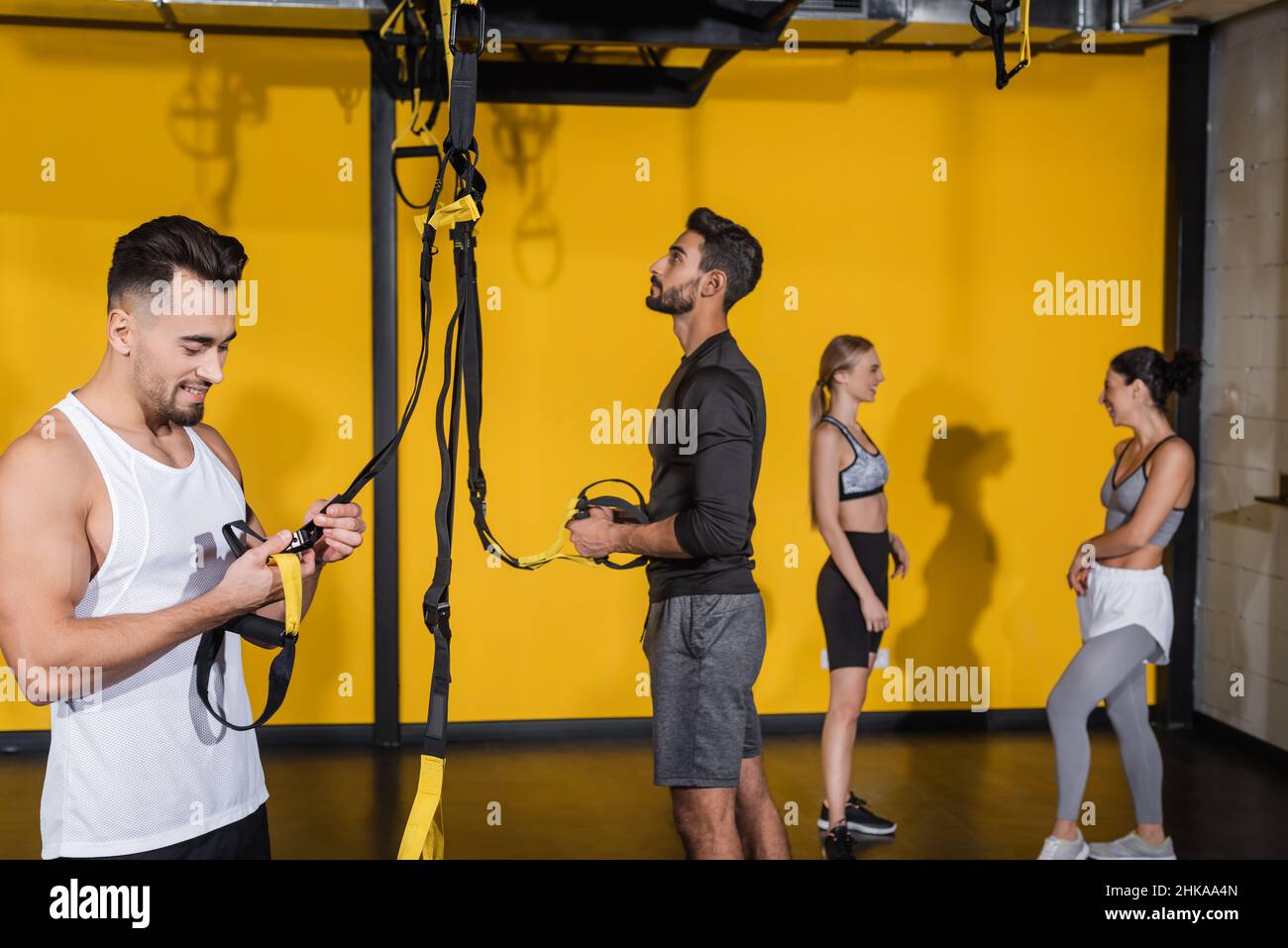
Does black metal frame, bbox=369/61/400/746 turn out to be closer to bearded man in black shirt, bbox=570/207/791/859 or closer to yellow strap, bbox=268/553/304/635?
bearded man in black shirt, bbox=570/207/791/859

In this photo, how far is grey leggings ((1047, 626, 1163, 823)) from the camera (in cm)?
361

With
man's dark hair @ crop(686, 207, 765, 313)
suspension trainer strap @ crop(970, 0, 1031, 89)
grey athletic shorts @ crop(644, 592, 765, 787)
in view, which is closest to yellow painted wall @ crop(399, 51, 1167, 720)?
man's dark hair @ crop(686, 207, 765, 313)

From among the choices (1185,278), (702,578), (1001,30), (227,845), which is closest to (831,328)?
(1185,278)

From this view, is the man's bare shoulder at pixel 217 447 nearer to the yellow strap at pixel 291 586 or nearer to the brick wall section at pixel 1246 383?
the yellow strap at pixel 291 586

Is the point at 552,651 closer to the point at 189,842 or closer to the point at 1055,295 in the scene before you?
the point at 1055,295

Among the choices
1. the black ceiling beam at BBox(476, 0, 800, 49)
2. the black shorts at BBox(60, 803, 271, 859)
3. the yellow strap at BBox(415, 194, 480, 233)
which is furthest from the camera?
the black ceiling beam at BBox(476, 0, 800, 49)

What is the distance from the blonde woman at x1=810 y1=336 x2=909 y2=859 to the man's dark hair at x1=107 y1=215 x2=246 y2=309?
2.48 metres

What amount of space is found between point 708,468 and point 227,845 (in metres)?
1.27

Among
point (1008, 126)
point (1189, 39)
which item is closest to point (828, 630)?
point (1008, 126)

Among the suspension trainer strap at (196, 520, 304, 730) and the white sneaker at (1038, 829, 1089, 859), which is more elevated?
the suspension trainer strap at (196, 520, 304, 730)

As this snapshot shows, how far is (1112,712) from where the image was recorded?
3.71 metres

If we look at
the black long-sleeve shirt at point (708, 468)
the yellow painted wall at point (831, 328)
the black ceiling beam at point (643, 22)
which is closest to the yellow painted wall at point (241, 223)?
the yellow painted wall at point (831, 328)

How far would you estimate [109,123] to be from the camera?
4.95 m

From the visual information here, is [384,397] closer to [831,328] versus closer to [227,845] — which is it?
[831,328]
